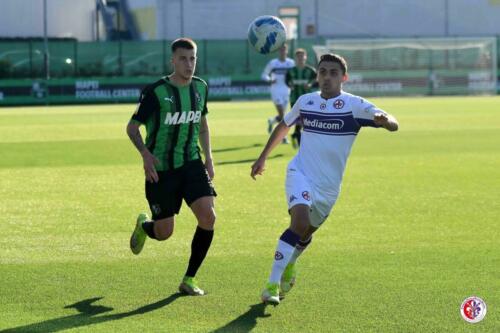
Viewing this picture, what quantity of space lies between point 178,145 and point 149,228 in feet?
2.88

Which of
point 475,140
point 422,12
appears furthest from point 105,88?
point 475,140

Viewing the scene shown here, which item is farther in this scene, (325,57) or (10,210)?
(10,210)

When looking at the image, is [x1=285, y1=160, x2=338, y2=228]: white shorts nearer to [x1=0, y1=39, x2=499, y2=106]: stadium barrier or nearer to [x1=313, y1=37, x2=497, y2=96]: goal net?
[x1=0, y1=39, x2=499, y2=106]: stadium barrier

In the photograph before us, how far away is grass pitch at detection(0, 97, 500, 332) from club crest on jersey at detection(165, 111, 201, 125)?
1363 millimetres

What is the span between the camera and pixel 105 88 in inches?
1839

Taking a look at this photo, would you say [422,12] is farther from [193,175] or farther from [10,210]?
[193,175]

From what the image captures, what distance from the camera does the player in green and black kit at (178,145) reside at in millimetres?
8117

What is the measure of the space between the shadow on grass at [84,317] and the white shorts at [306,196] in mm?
1227

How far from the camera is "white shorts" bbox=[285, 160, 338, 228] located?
7664 millimetres

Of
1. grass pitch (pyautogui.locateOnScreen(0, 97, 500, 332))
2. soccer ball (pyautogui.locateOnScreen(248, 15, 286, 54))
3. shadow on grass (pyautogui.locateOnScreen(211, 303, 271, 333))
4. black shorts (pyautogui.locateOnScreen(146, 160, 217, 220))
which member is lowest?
grass pitch (pyautogui.locateOnScreen(0, 97, 500, 332))

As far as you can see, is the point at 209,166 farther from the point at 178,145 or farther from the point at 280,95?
the point at 280,95

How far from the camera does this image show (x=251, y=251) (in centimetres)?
981

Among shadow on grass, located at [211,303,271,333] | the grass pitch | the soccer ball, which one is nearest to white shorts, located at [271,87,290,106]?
the grass pitch

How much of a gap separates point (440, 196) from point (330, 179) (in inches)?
251
